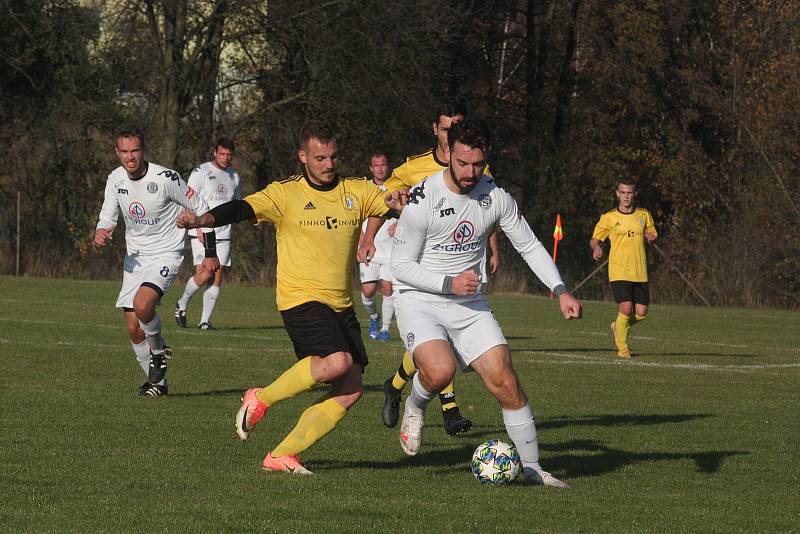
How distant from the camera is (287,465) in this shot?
26.0 feet

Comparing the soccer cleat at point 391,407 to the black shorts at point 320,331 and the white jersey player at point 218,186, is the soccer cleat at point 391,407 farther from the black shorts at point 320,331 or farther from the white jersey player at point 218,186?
the white jersey player at point 218,186

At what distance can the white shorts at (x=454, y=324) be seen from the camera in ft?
25.9

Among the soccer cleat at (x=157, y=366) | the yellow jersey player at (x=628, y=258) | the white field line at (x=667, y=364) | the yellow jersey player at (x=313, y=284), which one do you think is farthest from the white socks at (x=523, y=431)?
the yellow jersey player at (x=628, y=258)

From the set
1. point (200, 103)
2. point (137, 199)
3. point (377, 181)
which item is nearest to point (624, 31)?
point (200, 103)

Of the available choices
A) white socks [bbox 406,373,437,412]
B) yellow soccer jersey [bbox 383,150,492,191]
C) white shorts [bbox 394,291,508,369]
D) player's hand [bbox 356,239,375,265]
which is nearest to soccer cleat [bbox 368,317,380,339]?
yellow soccer jersey [bbox 383,150,492,191]

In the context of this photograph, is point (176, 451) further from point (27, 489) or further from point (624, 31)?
point (624, 31)

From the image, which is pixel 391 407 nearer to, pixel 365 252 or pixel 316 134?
pixel 365 252

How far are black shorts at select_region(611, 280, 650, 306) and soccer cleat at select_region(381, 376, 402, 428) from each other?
8.18 m

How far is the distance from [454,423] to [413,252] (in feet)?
6.79

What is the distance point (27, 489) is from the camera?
7.15 metres

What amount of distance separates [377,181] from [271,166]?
21.0 metres

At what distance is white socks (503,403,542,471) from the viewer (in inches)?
302

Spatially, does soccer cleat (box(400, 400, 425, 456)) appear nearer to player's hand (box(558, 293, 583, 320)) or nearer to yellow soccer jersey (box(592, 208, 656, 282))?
player's hand (box(558, 293, 583, 320))

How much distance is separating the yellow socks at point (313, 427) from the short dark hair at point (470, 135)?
162cm
